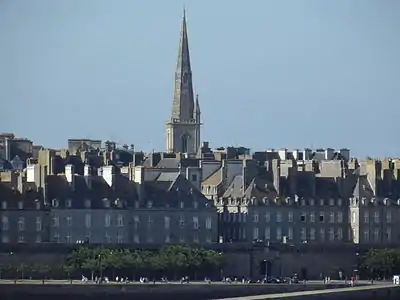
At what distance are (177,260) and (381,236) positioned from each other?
38.3ft

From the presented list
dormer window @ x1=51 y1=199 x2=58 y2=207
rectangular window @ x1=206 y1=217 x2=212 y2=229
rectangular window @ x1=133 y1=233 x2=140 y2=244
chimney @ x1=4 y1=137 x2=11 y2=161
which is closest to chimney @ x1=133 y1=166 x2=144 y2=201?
rectangular window @ x1=133 y1=233 x2=140 y2=244

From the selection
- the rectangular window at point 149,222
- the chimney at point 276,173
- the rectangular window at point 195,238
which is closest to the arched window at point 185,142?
the chimney at point 276,173

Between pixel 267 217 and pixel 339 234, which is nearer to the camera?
pixel 267 217

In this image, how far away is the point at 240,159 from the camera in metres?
85.9

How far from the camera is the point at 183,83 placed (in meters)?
106

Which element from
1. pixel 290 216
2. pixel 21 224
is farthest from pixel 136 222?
pixel 290 216

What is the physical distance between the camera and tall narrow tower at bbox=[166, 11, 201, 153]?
106188 millimetres

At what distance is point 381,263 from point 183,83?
1287 inches

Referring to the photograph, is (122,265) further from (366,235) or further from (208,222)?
(366,235)

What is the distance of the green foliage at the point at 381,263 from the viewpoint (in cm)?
7481

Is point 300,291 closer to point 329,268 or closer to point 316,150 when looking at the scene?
point 329,268

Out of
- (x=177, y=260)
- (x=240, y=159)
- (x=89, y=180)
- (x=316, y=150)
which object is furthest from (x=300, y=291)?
(x=316, y=150)

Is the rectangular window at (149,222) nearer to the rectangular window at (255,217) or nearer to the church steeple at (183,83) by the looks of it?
the rectangular window at (255,217)

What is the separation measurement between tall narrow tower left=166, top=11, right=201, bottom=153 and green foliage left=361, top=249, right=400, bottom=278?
31.0 metres
